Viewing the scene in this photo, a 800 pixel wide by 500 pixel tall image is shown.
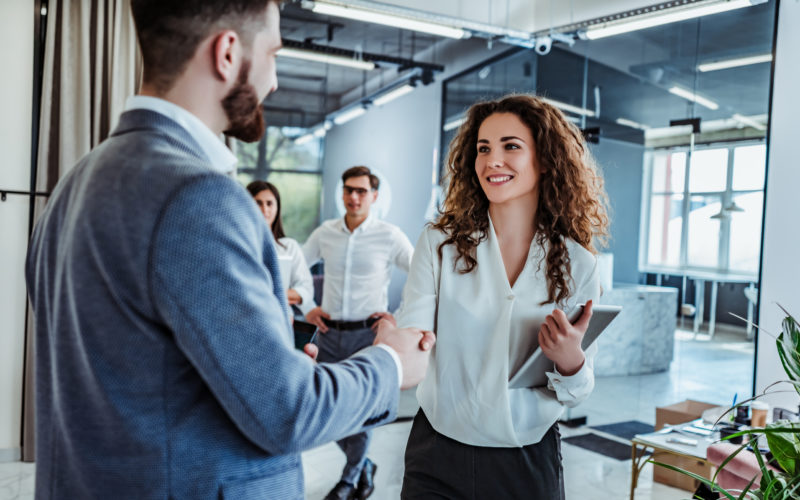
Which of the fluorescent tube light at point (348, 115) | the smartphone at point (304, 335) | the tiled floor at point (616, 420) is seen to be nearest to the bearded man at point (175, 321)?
the smartphone at point (304, 335)

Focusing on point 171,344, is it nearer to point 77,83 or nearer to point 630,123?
point 77,83

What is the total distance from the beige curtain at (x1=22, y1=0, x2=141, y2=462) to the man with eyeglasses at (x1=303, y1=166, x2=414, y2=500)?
1676 millimetres

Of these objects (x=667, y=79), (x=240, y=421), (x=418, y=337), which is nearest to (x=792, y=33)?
(x=667, y=79)

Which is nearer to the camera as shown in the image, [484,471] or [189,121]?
[189,121]

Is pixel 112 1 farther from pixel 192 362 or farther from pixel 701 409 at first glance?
pixel 701 409

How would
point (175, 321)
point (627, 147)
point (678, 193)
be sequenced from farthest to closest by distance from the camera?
point (627, 147)
point (678, 193)
point (175, 321)

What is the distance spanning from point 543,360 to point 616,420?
13.9ft

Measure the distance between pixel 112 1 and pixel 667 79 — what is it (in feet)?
13.3

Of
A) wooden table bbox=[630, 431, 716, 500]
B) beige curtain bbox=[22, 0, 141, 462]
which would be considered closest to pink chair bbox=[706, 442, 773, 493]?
wooden table bbox=[630, 431, 716, 500]

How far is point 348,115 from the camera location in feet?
22.1

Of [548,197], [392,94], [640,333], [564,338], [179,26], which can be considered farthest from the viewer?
[392,94]

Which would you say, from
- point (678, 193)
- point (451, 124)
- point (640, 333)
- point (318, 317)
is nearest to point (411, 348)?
point (318, 317)

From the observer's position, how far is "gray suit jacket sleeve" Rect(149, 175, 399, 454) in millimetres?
762

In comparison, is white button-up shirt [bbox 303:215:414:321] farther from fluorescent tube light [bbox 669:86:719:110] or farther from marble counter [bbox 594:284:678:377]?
fluorescent tube light [bbox 669:86:719:110]
